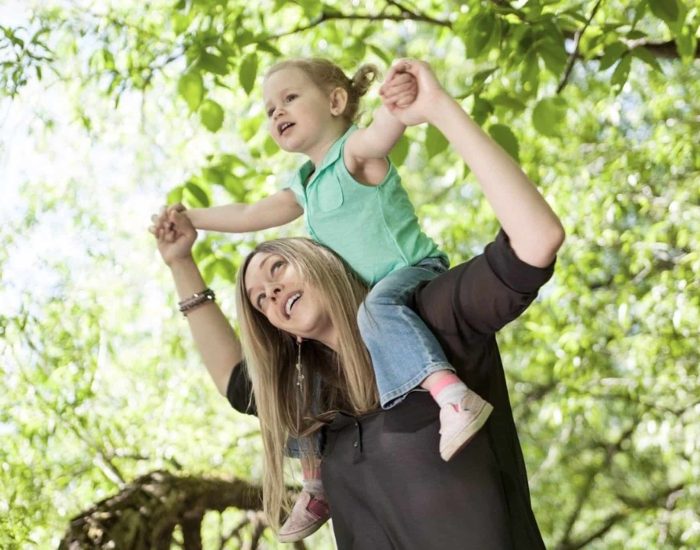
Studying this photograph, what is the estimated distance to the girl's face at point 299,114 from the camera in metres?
1.57

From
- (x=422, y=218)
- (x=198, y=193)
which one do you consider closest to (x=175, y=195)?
(x=198, y=193)

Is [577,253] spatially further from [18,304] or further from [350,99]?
[350,99]

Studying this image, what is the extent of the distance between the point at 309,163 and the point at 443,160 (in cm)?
475

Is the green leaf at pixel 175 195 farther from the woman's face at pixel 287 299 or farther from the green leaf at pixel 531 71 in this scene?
the woman's face at pixel 287 299

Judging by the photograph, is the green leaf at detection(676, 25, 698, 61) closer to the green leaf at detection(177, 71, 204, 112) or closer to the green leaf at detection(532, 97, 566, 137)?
the green leaf at detection(532, 97, 566, 137)

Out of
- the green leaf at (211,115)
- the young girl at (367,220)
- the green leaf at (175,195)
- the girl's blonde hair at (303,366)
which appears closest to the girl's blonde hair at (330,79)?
the young girl at (367,220)

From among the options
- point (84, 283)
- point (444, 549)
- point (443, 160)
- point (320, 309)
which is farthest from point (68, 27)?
point (443, 160)

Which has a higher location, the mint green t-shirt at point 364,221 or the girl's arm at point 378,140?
the girl's arm at point 378,140

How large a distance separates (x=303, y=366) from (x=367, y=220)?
0.26 m

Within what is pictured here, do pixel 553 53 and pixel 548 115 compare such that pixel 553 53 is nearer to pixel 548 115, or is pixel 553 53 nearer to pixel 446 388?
pixel 548 115

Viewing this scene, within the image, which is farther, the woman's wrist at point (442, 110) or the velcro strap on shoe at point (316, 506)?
the velcro strap on shoe at point (316, 506)

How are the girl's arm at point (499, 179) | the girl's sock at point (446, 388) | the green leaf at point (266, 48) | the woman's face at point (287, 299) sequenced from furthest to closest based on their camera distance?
the green leaf at point (266, 48)
the woman's face at point (287, 299)
the girl's sock at point (446, 388)
the girl's arm at point (499, 179)

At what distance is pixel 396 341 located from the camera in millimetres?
1418

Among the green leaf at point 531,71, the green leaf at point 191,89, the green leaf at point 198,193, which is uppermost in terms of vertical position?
the green leaf at point 191,89
